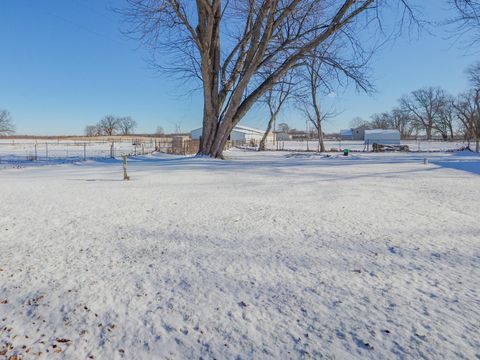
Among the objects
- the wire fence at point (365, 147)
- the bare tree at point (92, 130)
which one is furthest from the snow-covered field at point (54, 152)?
the bare tree at point (92, 130)

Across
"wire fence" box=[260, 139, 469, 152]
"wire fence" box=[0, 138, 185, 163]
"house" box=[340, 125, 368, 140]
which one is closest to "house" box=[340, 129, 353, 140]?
"house" box=[340, 125, 368, 140]

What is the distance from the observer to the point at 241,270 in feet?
9.57

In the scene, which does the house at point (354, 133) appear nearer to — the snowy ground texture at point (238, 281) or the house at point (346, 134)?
the house at point (346, 134)

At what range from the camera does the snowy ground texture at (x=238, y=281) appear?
192cm

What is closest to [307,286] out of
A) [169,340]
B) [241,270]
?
[241,270]

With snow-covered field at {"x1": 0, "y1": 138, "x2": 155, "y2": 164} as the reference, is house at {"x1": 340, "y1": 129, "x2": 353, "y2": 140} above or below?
above

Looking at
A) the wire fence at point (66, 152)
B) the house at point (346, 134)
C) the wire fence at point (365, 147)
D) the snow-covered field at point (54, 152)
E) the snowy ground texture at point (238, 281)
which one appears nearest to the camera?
the snowy ground texture at point (238, 281)

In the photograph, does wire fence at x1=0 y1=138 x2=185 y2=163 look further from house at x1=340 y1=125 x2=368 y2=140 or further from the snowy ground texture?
house at x1=340 y1=125 x2=368 y2=140

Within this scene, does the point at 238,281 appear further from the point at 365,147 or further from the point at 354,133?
the point at 354,133

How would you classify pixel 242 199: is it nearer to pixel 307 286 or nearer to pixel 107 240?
pixel 107 240

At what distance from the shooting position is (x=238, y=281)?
271 centimetres

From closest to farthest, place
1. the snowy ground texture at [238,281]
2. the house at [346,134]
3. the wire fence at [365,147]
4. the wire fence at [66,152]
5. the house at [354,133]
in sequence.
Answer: the snowy ground texture at [238,281] < the wire fence at [66,152] < the wire fence at [365,147] < the house at [354,133] < the house at [346,134]

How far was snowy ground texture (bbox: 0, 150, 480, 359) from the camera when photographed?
6.30 feet

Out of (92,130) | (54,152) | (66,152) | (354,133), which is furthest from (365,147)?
(92,130)
